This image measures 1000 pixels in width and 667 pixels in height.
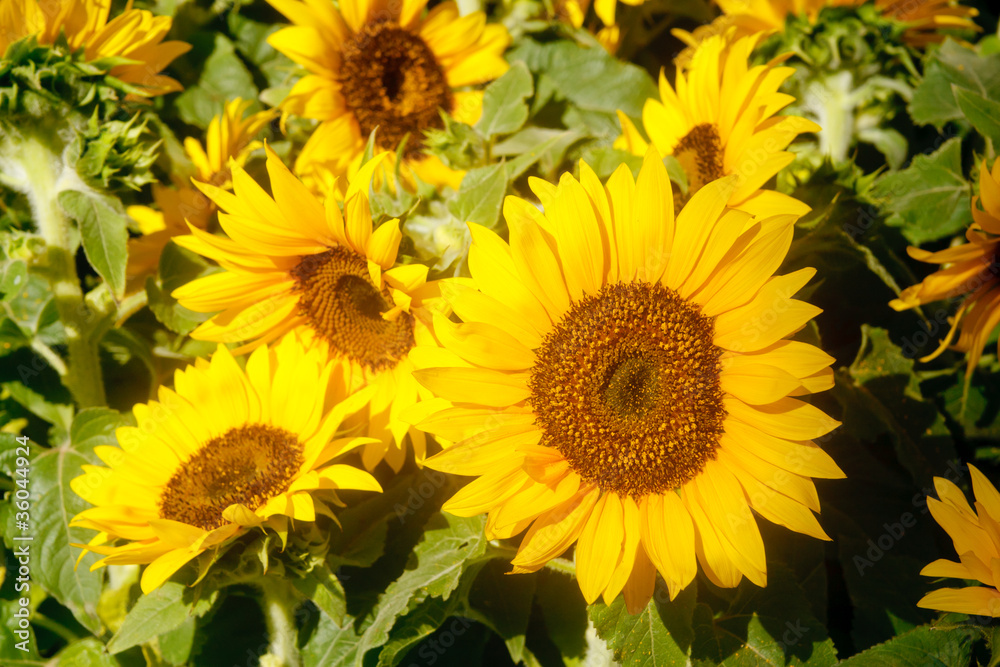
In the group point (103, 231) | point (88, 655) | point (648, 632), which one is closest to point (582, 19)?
point (103, 231)

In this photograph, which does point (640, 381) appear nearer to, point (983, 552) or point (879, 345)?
point (983, 552)

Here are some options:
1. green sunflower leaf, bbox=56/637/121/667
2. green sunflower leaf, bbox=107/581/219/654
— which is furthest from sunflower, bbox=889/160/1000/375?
green sunflower leaf, bbox=56/637/121/667

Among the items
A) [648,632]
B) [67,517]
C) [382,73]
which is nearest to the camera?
[648,632]

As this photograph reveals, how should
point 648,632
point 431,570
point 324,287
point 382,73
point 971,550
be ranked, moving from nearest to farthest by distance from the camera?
point 971,550, point 648,632, point 431,570, point 324,287, point 382,73

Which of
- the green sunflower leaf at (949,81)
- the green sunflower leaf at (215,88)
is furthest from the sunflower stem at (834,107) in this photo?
the green sunflower leaf at (215,88)

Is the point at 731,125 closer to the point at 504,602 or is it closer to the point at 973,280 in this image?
the point at 973,280

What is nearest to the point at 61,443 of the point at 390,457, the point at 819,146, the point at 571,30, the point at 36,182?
the point at 36,182
